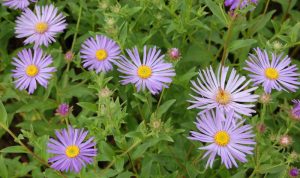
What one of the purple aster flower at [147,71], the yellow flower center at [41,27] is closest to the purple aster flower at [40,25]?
the yellow flower center at [41,27]

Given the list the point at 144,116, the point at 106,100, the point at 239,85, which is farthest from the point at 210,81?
the point at 106,100

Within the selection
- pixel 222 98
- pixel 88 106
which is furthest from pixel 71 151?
pixel 222 98

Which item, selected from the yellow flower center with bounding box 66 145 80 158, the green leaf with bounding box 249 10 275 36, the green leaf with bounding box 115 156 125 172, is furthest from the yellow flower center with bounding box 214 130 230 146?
the green leaf with bounding box 249 10 275 36

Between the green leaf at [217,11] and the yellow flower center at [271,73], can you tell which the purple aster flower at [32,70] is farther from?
the yellow flower center at [271,73]

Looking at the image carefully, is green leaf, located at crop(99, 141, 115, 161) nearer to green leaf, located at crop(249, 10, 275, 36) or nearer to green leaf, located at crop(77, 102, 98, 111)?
green leaf, located at crop(77, 102, 98, 111)

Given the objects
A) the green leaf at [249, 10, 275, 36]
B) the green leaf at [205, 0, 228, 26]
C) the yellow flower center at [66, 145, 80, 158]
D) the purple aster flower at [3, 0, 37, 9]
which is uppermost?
the purple aster flower at [3, 0, 37, 9]

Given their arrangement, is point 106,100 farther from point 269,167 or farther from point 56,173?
point 269,167
